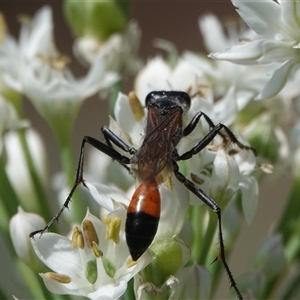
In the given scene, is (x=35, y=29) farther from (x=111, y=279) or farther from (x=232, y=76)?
(x=111, y=279)

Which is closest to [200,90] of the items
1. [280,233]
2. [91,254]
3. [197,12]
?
[280,233]

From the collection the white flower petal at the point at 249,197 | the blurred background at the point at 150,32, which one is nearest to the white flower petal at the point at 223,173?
the white flower petal at the point at 249,197

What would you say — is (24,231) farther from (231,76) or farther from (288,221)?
(231,76)

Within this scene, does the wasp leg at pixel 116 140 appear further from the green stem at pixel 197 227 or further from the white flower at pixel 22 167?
the white flower at pixel 22 167

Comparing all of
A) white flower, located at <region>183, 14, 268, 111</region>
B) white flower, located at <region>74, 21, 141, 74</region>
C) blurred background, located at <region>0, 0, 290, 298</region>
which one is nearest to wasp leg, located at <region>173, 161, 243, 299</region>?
white flower, located at <region>183, 14, 268, 111</region>

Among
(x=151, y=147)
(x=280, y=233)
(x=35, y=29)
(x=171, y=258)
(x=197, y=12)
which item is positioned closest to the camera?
(x=171, y=258)

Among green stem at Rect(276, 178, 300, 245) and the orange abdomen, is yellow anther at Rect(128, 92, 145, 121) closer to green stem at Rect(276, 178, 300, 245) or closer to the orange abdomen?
the orange abdomen
